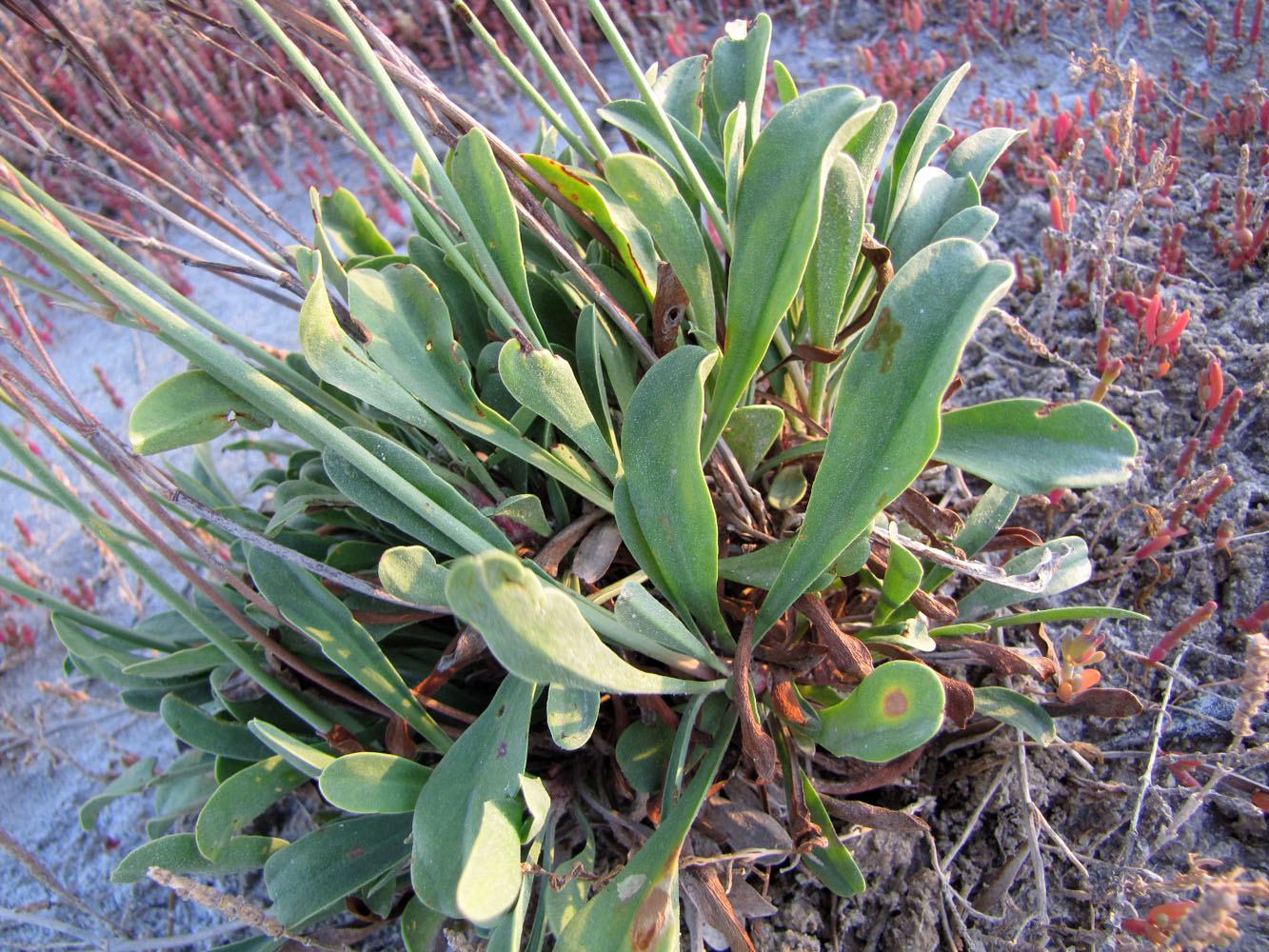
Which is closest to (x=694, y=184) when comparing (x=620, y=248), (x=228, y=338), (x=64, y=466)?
(x=620, y=248)

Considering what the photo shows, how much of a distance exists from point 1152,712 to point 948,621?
491mm

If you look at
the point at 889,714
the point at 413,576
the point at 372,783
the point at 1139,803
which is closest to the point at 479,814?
the point at 372,783

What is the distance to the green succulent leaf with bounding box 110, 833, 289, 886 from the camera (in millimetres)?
1223

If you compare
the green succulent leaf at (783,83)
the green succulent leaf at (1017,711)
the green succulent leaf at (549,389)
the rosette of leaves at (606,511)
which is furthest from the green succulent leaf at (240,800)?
the green succulent leaf at (783,83)

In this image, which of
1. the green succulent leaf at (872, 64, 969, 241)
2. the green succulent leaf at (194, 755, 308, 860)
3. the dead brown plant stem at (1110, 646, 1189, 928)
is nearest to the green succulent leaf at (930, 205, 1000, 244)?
the green succulent leaf at (872, 64, 969, 241)

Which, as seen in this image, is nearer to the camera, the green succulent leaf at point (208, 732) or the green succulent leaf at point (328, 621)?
the green succulent leaf at point (328, 621)

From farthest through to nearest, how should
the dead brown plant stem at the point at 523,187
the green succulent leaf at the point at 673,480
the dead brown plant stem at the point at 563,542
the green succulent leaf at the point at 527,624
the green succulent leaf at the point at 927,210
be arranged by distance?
the green succulent leaf at the point at 927,210 < the dead brown plant stem at the point at 563,542 < the dead brown plant stem at the point at 523,187 < the green succulent leaf at the point at 673,480 < the green succulent leaf at the point at 527,624

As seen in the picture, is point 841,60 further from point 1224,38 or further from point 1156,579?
point 1156,579

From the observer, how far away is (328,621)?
1.17 metres

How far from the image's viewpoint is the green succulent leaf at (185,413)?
1.04 metres

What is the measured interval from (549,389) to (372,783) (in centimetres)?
56

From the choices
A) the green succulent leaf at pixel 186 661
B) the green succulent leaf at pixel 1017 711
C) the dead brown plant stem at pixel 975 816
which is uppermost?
the green succulent leaf at pixel 186 661

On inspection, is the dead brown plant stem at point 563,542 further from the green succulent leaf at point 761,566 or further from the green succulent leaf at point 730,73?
the green succulent leaf at point 730,73

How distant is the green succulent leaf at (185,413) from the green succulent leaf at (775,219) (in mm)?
650
